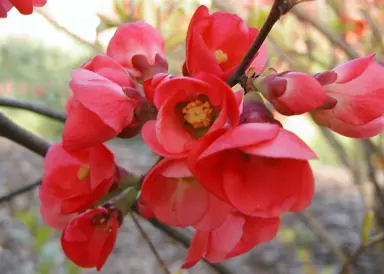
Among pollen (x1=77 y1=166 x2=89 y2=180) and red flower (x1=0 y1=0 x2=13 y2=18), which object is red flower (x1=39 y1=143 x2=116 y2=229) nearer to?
pollen (x1=77 y1=166 x2=89 y2=180)

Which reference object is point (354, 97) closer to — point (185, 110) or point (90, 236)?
point (185, 110)

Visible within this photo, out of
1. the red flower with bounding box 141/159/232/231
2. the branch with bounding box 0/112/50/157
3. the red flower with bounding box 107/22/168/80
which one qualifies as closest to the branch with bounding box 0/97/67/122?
the branch with bounding box 0/112/50/157

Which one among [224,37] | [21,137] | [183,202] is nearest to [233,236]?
[183,202]

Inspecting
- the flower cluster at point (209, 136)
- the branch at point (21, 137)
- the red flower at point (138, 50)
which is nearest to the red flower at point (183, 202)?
the flower cluster at point (209, 136)

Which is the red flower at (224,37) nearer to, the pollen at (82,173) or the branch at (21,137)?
the pollen at (82,173)

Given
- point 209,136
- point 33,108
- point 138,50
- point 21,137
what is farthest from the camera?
point 33,108

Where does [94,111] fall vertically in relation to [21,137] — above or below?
above

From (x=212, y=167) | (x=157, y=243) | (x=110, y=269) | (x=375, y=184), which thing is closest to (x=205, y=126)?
(x=212, y=167)
